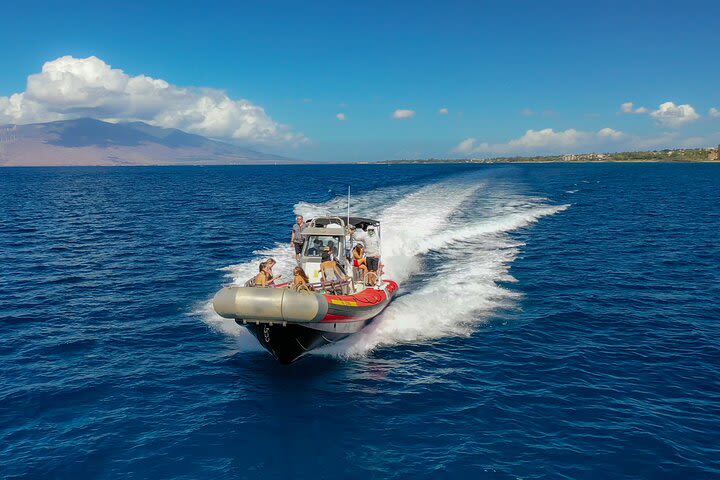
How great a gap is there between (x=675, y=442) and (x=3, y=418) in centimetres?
1625

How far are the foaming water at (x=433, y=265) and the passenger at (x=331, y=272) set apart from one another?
6.84 feet

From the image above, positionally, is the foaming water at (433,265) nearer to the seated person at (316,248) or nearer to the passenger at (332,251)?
the passenger at (332,251)

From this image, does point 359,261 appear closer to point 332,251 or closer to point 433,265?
point 332,251

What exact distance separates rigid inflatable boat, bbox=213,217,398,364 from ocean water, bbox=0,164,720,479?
843 millimetres

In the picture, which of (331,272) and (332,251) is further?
(332,251)

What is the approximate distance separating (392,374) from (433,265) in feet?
44.8

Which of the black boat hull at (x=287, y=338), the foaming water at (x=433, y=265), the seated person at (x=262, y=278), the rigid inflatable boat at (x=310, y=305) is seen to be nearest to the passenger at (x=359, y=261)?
the rigid inflatable boat at (x=310, y=305)

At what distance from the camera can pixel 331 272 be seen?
17516 millimetres

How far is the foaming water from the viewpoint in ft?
60.0

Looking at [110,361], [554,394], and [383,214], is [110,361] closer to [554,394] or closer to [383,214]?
[554,394]

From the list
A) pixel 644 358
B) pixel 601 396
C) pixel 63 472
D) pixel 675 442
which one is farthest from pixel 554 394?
Result: pixel 63 472

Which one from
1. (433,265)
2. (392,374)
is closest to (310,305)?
(392,374)

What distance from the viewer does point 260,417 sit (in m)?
12.5

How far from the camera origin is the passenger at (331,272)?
56.7 feet
